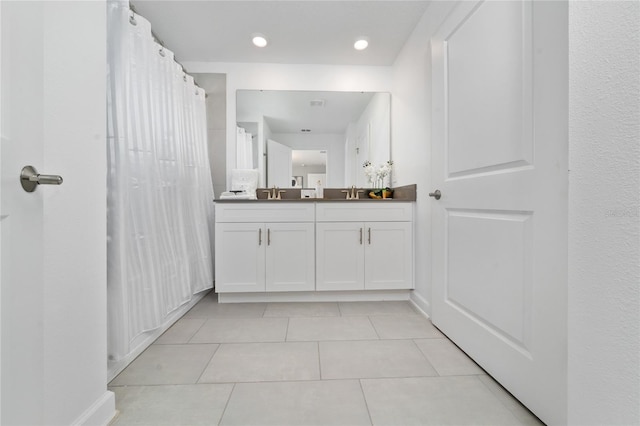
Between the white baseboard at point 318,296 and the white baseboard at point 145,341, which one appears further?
the white baseboard at point 318,296

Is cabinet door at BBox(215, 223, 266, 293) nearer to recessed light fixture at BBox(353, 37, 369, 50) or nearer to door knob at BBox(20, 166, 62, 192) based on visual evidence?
door knob at BBox(20, 166, 62, 192)

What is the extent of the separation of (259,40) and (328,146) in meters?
1.09

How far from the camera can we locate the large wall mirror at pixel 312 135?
271 centimetres

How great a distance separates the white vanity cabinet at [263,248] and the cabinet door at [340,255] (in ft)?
0.23

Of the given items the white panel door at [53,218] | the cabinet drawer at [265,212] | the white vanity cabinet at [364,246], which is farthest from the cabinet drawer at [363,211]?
the white panel door at [53,218]

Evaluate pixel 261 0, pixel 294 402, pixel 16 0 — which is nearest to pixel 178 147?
pixel 261 0

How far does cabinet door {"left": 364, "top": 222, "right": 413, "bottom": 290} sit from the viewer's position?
228 centimetres

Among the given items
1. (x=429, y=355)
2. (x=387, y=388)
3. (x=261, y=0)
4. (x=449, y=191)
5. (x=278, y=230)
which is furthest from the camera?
(x=278, y=230)

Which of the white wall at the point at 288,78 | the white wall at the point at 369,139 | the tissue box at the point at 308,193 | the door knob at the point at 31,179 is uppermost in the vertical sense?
the white wall at the point at 288,78

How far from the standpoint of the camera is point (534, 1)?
102 centimetres

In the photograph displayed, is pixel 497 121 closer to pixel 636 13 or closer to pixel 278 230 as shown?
pixel 636 13

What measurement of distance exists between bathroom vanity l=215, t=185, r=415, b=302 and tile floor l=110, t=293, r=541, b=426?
40 centimetres

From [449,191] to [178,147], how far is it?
5.86ft

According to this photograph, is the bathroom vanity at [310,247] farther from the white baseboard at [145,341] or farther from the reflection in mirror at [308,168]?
the reflection in mirror at [308,168]
